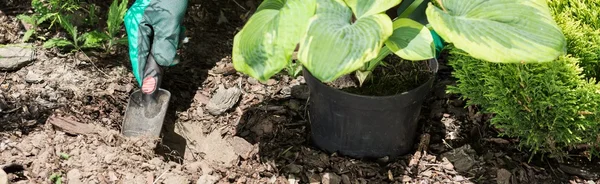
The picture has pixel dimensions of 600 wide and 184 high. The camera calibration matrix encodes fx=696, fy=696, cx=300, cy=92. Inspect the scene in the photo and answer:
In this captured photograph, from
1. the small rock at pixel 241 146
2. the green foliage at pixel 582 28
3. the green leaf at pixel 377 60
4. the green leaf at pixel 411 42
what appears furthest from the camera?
the small rock at pixel 241 146

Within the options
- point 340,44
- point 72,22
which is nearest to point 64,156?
point 72,22

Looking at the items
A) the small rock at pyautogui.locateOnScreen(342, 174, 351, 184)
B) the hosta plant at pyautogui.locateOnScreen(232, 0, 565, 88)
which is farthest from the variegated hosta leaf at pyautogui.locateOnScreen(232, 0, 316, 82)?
the small rock at pyautogui.locateOnScreen(342, 174, 351, 184)

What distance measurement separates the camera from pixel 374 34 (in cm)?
190

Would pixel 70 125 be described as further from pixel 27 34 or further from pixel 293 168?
pixel 293 168

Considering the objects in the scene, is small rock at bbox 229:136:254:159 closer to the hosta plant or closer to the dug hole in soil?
the dug hole in soil

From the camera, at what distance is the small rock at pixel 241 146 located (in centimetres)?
270

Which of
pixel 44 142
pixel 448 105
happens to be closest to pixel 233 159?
pixel 44 142

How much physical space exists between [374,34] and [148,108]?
117 centimetres

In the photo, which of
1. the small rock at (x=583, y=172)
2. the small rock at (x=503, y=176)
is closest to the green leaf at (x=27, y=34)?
the small rock at (x=503, y=176)

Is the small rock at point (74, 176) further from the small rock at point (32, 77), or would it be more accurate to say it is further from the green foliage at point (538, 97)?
the green foliage at point (538, 97)

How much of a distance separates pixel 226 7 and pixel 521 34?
1.77 m

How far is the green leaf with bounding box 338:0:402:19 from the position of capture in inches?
78.7

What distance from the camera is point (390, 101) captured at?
2320 mm

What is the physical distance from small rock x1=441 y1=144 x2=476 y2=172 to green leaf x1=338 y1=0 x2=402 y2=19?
0.85 metres
